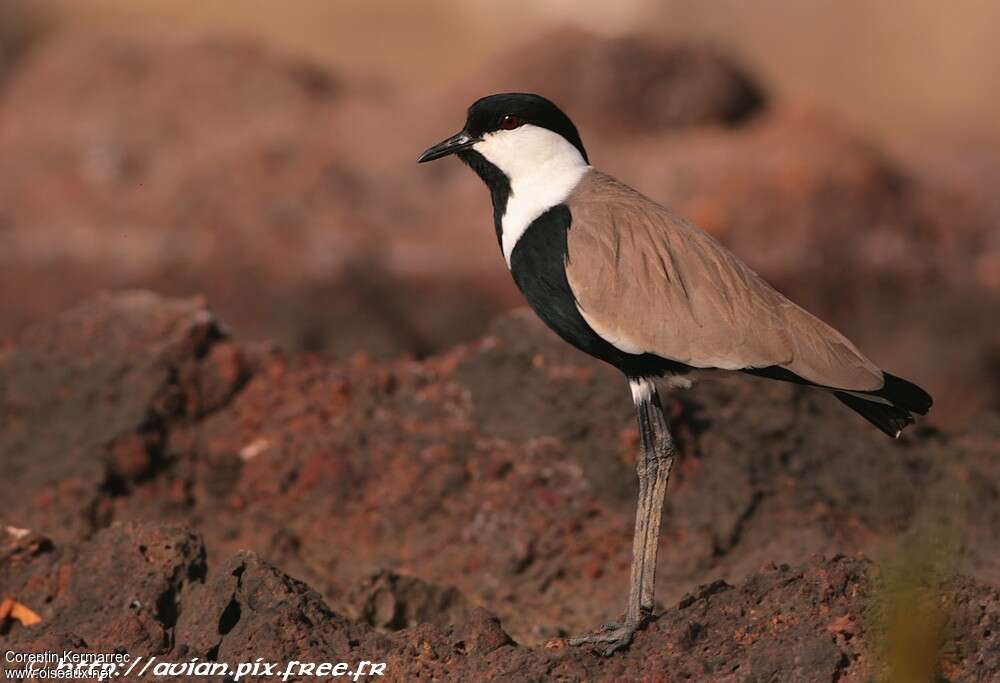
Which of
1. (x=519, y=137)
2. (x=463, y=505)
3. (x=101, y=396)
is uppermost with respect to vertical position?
(x=519, y=137)

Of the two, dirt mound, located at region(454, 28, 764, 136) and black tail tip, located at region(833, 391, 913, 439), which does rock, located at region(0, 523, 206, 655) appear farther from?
dirt mound, located at region(454, 28, 764, 136)

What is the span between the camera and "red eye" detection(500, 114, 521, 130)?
585cm

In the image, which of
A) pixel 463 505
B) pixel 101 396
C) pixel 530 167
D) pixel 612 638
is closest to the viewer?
pixel 612 638

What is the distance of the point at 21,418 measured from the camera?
744cm

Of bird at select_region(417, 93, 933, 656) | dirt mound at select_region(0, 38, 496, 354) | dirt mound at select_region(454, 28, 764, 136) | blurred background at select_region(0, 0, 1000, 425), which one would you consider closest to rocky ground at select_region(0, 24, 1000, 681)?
bird at select_region(417, 93, 933, 656)

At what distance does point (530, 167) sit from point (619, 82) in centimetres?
1485

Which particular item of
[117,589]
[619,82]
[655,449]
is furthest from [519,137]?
[619,82]

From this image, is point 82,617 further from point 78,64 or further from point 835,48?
point 835,48

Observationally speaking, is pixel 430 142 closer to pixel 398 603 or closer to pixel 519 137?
pixel 519 137

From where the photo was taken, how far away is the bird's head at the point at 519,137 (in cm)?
579

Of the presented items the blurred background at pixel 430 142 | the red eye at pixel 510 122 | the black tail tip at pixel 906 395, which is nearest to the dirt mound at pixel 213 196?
the blurred background at pixel 430 142

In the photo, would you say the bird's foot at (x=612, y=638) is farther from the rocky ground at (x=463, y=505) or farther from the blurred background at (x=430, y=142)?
the blurred background at (x=430, y=142)

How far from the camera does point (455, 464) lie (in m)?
7.14

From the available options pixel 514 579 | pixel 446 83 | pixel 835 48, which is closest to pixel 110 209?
pixel 446 83
